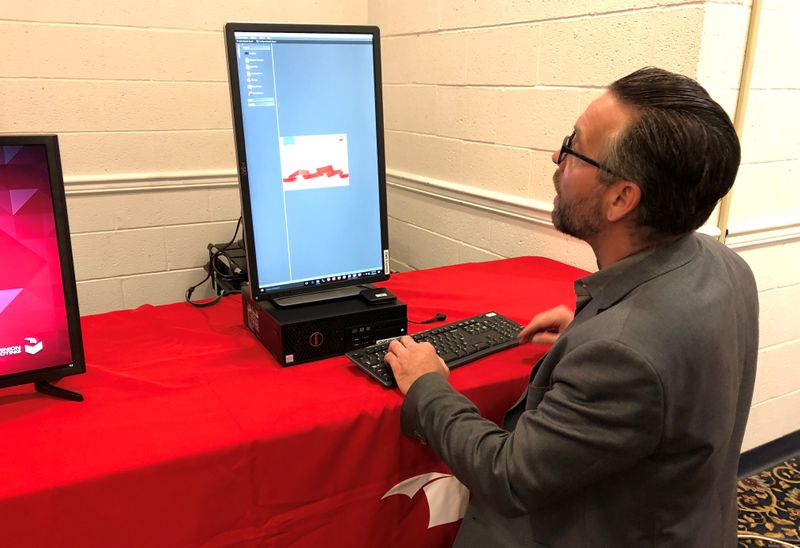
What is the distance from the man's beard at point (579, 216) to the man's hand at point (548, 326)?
33 centimetres

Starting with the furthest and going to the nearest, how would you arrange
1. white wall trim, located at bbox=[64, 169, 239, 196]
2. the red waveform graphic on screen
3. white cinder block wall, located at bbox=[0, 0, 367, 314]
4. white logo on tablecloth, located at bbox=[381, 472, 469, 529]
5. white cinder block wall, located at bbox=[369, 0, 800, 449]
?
white wall trim, located at bbox=[64, 169, 239, 196], white cinder block wall, located at bbox=[0, 0, 367, 314], white cinder block wall, located at bbox=[369, 0, 800, 449], the red waveform graphic on screen, white logo on tablecloth, located at bbox=[381, 472, 469, 529]

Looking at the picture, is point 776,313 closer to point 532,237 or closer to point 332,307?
point 532,237

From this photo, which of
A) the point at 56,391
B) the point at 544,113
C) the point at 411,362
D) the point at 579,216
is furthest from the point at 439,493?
Answer: the point at 544,113

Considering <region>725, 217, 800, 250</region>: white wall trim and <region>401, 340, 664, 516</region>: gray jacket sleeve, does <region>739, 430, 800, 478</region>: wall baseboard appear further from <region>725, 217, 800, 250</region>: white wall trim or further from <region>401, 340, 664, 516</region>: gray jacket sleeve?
<region>401, 340, 664, 516</region>: gray jacket sleeve

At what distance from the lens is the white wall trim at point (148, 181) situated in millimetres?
2629

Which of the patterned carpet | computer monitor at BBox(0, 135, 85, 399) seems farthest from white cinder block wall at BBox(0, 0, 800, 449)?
computer monitor at BBox(0, 135, 85, 399)

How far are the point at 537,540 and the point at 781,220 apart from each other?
1.40m

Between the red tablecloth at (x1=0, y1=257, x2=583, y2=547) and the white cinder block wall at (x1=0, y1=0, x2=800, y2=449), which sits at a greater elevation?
the white cinder block wall at (x1=0, y1=0, x2=800, y2=449)

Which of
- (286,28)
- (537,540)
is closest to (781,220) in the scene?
(537,540)

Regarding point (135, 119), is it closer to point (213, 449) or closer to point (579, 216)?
point (213, 449)

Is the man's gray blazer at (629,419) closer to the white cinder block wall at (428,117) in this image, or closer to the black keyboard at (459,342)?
the black keyboard at (459,342)

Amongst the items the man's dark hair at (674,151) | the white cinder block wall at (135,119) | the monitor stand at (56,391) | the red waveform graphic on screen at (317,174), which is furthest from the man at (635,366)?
the white cinder block wall at (135,119)

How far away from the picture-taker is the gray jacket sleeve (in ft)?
2.83

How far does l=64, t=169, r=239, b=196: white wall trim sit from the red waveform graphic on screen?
142 centimetres
